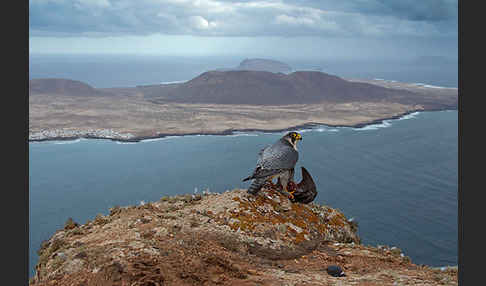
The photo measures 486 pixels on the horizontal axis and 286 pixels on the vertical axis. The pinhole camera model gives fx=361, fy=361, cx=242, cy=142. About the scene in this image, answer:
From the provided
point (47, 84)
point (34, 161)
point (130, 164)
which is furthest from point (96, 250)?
point (47, 84)

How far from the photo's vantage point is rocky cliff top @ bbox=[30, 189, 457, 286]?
23.8ft

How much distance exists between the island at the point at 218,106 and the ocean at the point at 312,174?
10136 millimetres

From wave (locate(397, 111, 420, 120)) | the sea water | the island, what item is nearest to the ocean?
the sea water

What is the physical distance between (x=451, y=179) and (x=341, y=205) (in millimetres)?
24548

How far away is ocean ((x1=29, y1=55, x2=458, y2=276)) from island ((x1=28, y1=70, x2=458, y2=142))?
10.1 m

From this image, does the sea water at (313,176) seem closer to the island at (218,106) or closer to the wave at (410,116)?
the island at (218,106)

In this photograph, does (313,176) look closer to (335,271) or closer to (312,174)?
(312,174)

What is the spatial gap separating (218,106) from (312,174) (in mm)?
88038

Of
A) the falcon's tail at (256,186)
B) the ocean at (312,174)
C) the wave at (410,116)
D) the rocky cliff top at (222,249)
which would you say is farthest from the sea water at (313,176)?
the wave at (410,116)

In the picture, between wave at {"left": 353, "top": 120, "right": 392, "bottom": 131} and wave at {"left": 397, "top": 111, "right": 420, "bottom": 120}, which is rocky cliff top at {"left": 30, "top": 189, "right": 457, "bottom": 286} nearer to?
wave at {"left": 353, "top": 120, "right": 392, "bottom": 131}

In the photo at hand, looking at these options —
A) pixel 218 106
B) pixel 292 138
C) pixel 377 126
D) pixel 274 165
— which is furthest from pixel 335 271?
pixel 218 106

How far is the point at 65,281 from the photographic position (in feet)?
22.6

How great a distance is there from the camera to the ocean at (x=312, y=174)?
136 ft

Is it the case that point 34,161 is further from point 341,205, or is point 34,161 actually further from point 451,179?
point 451,179
